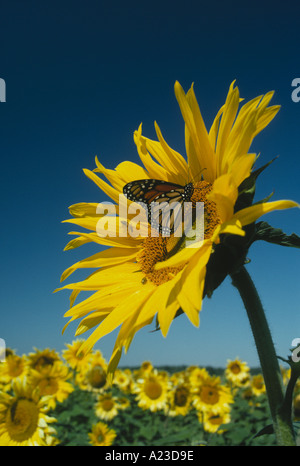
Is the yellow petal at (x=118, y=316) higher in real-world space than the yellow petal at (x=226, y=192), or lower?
lower

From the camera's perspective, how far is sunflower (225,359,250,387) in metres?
10.1

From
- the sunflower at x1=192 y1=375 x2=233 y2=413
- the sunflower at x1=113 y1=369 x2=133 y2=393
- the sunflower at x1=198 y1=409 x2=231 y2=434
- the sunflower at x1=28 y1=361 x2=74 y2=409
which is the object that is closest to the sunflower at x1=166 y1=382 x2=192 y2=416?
the sunflower at x1=192 y1=375 x2=233 y2=413

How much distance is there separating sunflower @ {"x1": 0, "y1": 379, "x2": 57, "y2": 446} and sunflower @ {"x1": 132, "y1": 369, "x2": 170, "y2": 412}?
10.5 ft

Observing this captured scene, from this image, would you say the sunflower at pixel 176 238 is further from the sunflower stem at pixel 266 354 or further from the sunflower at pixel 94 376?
the sunflower at pixel 94 376

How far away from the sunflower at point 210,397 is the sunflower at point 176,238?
589cm

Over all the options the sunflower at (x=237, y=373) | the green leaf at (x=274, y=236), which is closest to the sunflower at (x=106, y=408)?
the sunflower at (x=237, y=373)

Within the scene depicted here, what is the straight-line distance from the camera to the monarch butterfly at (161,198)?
6.33 ft

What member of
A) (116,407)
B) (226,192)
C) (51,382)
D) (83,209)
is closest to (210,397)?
(116,407)

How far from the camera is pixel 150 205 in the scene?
2127mm

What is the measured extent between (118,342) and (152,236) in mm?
712

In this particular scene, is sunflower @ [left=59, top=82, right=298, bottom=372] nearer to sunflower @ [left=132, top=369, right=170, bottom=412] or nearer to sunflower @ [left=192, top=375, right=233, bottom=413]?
sunflower @ [left=192, top=375, right=233, bottom=413]

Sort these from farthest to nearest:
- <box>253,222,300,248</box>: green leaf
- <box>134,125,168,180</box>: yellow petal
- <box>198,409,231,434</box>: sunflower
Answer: <box>198,409,231,434</box>: sunflower < <box>134,125,168,180</box>: yellow petal < <box>253,222,300,248</box>: green leaf

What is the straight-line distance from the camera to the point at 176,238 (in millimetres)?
1952
